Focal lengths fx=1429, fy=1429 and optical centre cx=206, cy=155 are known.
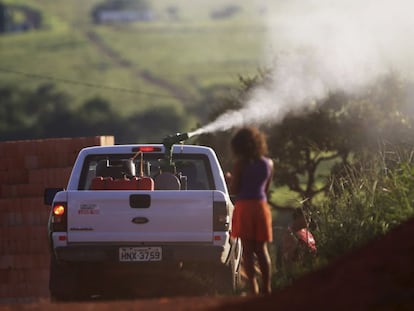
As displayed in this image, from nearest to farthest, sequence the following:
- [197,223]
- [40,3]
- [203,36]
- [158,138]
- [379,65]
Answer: [197,223]
[379,65]
[158,138]
[203,36]
[40,3]

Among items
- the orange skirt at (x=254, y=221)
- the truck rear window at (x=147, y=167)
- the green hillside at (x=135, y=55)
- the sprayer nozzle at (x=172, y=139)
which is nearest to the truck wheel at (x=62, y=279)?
the truck rear window at (x=147, y=167)

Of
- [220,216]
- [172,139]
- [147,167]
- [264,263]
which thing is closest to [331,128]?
[147,167]

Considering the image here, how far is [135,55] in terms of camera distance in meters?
141

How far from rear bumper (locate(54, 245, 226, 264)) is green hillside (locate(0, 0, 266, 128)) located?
3413 inches

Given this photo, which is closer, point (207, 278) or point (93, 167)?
point (207, 278)

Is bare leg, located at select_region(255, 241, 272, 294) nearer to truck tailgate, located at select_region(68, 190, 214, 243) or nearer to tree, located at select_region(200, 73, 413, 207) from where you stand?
truck tailgate, located at select_region(68, 190, 214, 243)

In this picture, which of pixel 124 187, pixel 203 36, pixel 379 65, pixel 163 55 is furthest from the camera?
pixel 203 36

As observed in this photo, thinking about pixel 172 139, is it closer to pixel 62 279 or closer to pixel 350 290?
pixel 62 279

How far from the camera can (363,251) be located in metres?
11.0

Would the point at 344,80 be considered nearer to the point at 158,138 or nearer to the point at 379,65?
the point at 379,65

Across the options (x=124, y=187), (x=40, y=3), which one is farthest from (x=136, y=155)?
(x=40, y=3)

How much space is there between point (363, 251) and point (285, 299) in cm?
91

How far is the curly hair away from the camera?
1250cm

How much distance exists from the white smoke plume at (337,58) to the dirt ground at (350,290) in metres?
24.8
